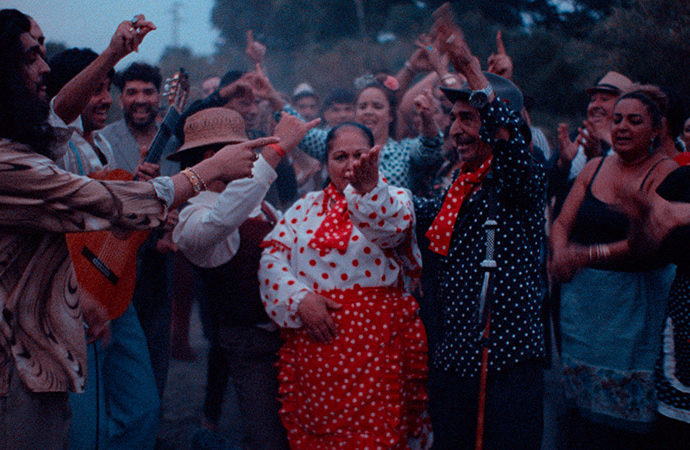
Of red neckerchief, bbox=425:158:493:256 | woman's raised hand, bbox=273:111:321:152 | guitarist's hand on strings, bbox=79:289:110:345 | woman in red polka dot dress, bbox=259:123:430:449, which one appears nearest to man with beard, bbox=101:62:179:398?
guitarist's hand on strings, bbox=79:289:110:345

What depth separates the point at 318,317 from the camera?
9.45 feet

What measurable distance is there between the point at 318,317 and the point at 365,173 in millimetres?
735

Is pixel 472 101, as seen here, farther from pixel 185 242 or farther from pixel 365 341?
pixel 185 242

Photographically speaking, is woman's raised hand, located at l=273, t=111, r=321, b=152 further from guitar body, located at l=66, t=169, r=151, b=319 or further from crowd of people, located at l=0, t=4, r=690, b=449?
guitar body, located at l=66, t=169, r=151, b=319

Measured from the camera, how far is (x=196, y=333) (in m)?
7.38

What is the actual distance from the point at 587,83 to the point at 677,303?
9.42 m

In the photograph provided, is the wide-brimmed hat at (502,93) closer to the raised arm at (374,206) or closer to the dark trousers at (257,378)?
the raised arm at (374,206)

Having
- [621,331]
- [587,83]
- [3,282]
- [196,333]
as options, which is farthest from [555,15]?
[3,282]

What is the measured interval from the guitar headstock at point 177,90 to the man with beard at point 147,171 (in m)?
0.39

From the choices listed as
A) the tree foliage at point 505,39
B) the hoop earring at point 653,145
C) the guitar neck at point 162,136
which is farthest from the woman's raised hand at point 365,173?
the tree foliage at point 505,39

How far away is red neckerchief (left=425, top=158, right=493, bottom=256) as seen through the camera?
111 inches

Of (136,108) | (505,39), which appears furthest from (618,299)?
(505,39)

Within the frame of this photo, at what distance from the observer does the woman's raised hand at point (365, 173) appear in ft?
8.38

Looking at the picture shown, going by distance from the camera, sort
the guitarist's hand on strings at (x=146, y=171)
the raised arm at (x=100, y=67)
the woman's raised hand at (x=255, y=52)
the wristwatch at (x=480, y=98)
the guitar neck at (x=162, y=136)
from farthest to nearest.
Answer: the woman's raised hand at (x=255, y=52) → the guitar neck at (x=162, y=136) → the guitarist's hand on strings at (x=146, y=171) → the raised arm at (x=100, y=67) → the wristwatch at (x=480, y=98)
